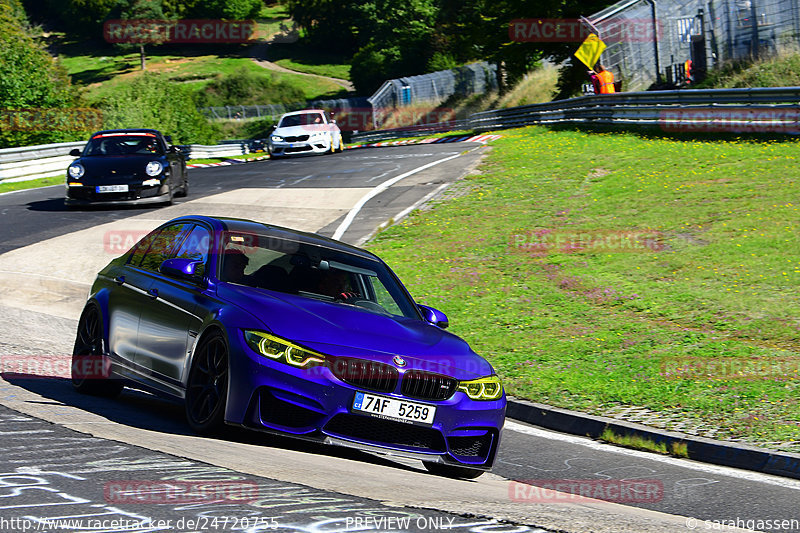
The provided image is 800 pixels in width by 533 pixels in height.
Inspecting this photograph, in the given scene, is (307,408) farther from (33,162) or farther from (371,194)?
(33,162)

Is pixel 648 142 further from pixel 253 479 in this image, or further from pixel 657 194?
pixel 253 479

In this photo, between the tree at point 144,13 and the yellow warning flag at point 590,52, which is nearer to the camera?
the yellow warning flag at point 590,52

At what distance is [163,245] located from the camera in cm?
783

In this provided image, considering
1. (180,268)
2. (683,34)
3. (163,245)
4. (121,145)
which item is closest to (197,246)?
(180,268)

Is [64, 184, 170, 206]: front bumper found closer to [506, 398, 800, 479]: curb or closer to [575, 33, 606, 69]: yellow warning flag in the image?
[506, 398, 800, 479]: curb

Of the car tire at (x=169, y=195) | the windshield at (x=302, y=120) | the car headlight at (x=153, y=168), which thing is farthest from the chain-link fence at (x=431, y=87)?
the car headlight at (x=153, y=168)

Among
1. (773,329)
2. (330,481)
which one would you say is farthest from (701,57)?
(330,481)

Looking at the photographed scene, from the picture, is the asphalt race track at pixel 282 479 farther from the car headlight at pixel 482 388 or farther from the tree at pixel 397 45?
the tree at pixel 397 45

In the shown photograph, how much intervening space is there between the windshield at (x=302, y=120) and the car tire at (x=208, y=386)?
30.4m

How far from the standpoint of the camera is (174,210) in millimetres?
20141

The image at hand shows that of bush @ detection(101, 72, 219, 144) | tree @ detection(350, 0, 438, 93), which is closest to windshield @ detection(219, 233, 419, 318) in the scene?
bush @ detection(101, 72, 219, 144)

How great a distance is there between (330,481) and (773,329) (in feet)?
23.4

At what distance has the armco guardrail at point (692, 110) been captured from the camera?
22688 mm

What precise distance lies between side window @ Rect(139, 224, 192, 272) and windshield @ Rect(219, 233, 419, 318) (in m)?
0.68
